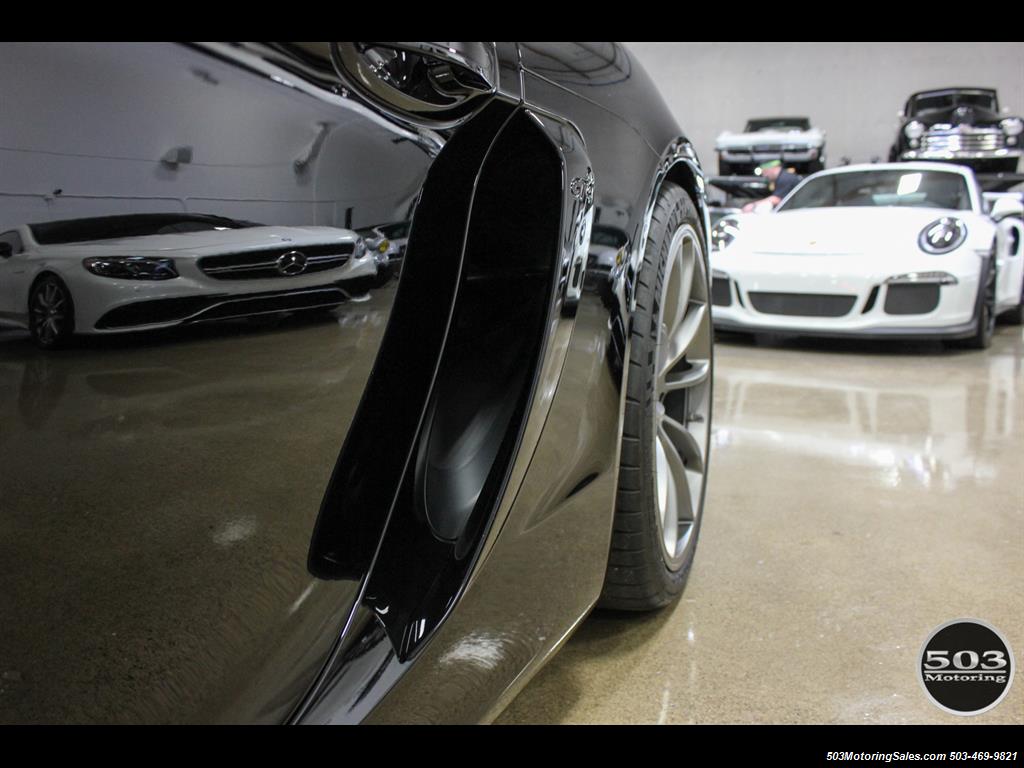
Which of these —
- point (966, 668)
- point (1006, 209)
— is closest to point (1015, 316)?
point (1006, 209)

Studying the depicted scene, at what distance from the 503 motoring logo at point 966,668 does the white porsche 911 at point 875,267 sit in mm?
2839

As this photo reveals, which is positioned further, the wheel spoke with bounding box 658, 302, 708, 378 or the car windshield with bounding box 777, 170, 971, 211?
the car windshield with bounding box 777, 170, 971, 211

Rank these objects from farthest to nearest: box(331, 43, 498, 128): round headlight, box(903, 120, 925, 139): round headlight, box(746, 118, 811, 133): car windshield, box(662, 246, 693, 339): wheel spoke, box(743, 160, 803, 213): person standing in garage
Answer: box(746, 118, 811, 133): car windshield < box(903, 120, 925, 139): round headlight < box(743, 160, 803, 213): person standing in garage < box(662, 246, 693, 339): wheel spoke < box(331, 43, 498, 128): round headlight

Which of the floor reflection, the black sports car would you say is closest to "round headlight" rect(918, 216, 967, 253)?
the black sports car

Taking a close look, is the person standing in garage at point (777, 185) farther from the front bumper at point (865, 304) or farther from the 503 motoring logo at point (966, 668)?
the 503 motoring logo at point (966, 668)

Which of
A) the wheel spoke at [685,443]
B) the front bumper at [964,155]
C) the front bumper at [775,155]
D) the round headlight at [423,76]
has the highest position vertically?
the front bumper at [775,155]

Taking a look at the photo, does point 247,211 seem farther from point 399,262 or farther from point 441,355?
point 441,355

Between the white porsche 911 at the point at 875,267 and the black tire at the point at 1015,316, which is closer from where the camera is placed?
the white porsche 911 at the point at 875,267

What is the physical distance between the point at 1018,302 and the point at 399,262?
5.24 meters

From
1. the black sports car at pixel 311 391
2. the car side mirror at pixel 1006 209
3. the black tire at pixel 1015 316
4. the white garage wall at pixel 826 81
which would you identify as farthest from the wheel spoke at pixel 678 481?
the white garage wall at pixel 826 81

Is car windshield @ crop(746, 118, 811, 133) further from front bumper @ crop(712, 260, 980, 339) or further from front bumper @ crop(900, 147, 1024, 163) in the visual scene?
front bumper @ crop(712, 260, 980, 339)

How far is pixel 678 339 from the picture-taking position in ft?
4.62

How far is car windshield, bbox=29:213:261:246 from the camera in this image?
0.46 m

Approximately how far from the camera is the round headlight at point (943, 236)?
3871 millimetres
